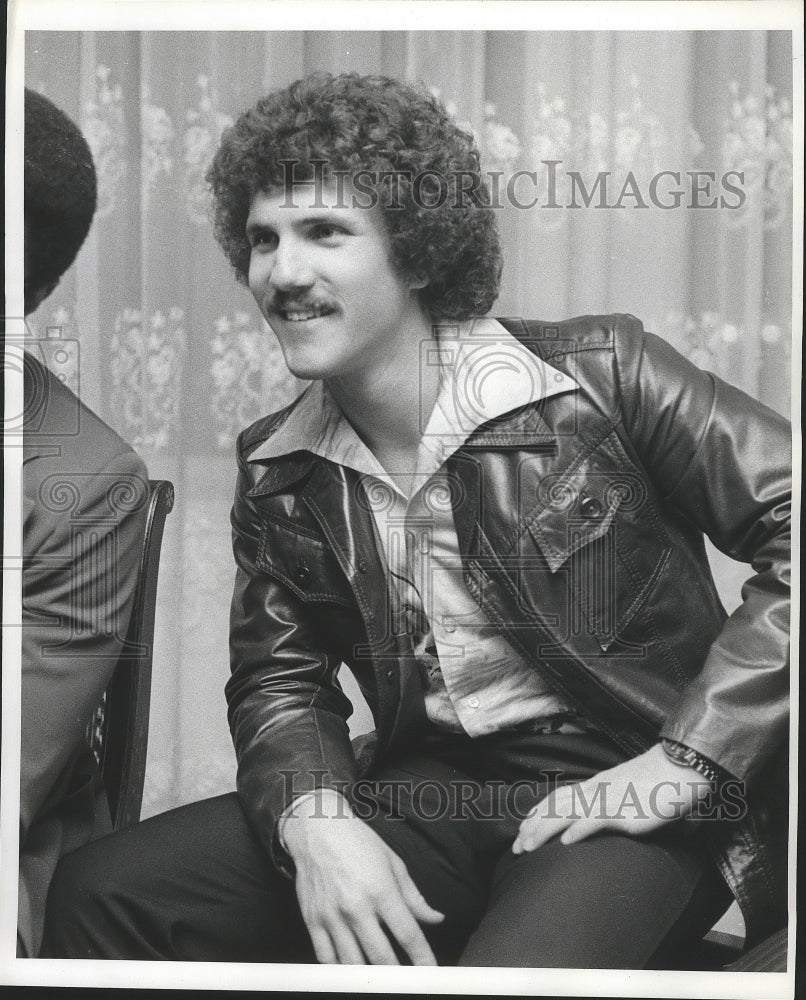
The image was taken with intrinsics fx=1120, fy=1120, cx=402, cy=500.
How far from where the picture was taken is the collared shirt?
1.50 m

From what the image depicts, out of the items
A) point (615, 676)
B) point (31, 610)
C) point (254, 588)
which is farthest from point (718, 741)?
point (31, 610)

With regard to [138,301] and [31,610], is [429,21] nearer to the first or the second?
[138,301]

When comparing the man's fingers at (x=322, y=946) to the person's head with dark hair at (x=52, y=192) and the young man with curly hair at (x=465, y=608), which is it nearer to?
the young man with curly hair at (x=465, y=608)

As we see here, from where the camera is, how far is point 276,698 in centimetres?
155

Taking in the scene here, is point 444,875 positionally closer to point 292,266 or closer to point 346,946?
point 346,946

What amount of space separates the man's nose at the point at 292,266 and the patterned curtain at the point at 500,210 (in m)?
0.08

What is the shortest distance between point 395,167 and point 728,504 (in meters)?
0.63

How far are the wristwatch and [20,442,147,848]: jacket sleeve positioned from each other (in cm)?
76

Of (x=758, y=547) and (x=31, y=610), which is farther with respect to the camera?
(x=31, y=610)

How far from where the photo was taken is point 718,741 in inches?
58.1

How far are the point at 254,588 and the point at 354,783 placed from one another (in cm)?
30

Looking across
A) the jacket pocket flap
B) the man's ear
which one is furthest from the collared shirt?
the man's ear

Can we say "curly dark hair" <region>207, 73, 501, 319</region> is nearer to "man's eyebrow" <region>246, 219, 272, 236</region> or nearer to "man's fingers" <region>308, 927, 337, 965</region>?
"man's eyebrow" <region>246, 219, 272, 236</region>

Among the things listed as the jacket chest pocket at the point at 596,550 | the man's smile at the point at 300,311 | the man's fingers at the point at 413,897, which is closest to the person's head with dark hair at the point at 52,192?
the man's smile at the point at 300,311
